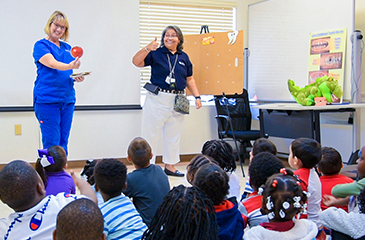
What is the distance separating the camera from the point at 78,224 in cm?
101

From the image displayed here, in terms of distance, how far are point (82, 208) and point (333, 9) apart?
3.84 metres

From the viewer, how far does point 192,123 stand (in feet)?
16.5

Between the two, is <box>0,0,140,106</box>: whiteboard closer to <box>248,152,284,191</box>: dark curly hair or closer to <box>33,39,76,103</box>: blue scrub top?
<box>33,39,76,103</box>: blue scrub top

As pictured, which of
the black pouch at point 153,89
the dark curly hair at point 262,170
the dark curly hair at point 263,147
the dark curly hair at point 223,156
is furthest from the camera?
the black pouch at point 153,89

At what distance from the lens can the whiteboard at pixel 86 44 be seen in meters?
4.25

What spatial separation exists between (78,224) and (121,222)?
0.46 metres

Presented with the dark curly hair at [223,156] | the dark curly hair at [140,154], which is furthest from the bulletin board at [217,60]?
the dark curly hair at [140,154]

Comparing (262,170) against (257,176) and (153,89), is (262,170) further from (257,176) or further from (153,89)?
(153,89)

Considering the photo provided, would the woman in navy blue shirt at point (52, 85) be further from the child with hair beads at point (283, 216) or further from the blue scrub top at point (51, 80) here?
the child with hair beads at point (283, 216)

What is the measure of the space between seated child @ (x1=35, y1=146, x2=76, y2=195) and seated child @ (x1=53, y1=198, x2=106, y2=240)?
98 cm

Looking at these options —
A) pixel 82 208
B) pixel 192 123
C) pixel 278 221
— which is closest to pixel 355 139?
pixel 192 123

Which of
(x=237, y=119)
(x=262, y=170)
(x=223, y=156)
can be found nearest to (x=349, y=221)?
(x=262, y=170)

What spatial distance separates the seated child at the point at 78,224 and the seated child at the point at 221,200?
51 centimetres

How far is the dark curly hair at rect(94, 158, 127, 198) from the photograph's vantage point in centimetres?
160
